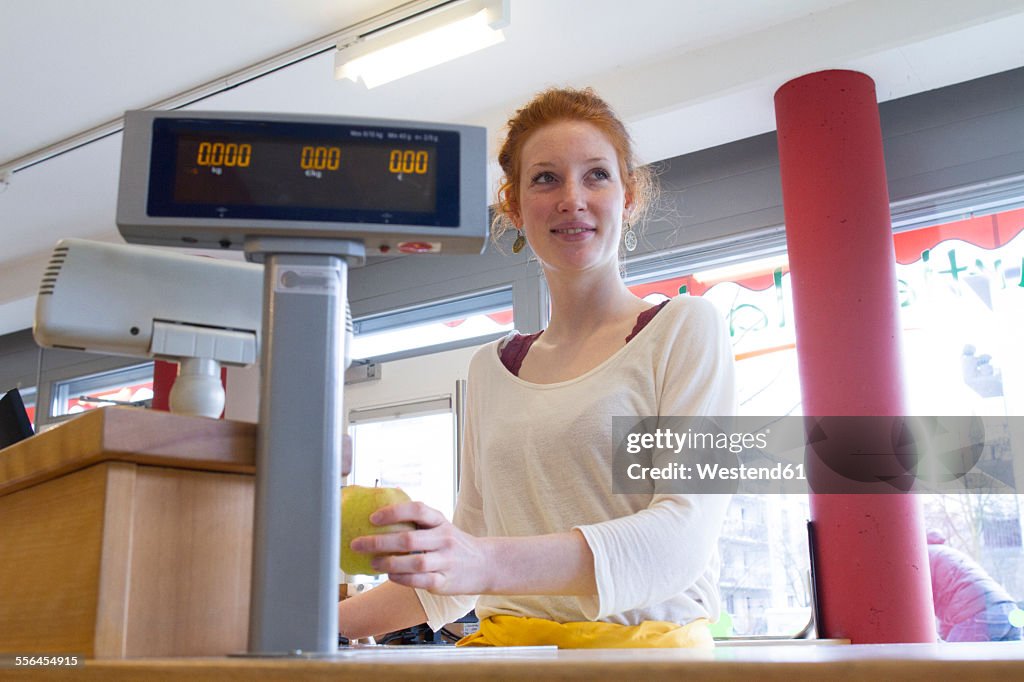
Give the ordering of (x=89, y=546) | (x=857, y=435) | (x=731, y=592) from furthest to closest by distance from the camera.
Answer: (x=731, y=592), (x=857, y=435), (x=89, y=546)

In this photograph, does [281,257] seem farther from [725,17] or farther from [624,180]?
[725,17]

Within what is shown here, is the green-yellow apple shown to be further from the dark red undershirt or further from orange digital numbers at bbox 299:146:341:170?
the dark red undershirt

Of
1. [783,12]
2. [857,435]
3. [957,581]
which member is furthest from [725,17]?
[957,581]

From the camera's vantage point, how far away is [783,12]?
11.6 feet

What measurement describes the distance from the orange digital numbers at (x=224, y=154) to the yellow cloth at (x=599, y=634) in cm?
66

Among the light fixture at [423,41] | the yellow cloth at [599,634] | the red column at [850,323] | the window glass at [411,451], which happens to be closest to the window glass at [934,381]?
the red column at [850,323]

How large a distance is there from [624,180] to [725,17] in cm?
230

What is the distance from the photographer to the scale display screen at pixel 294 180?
2.48 ft

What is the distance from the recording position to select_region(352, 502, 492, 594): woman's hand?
0.67 m

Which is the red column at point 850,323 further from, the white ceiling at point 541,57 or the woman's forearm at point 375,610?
the woman's forearm at point 375,610

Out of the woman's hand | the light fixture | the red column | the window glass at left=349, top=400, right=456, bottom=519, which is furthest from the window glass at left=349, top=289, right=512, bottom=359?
the woman's hand

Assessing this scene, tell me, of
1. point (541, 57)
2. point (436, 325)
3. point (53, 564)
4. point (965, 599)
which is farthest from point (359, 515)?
point (436, 325)

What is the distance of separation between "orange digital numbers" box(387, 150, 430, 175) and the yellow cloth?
0.60m

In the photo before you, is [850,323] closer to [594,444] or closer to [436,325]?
[594,444]
